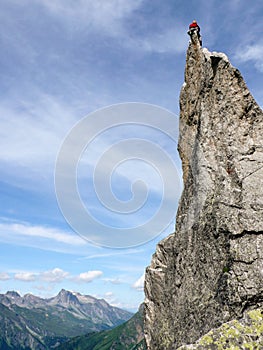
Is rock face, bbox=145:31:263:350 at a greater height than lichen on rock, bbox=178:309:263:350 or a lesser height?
greater

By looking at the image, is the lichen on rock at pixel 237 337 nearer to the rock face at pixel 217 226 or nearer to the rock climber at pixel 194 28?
the rock face at pixel 217 226

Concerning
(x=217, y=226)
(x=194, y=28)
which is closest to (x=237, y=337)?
(x=217, y=226)

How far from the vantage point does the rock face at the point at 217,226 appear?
858 inches

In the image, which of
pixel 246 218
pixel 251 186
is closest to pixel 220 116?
pixel 251 186

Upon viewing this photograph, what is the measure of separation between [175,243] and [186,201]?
165 inches

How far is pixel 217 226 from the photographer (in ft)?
78.1

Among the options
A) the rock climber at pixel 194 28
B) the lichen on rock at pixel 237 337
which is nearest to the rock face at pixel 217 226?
the lichen on rock at pixel 237 337

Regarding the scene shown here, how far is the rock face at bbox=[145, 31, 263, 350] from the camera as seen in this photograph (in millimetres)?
21797

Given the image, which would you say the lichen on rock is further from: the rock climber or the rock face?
the rock climber

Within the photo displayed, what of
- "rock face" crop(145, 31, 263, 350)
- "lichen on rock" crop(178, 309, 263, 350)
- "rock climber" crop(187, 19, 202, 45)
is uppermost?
"rock climber" crop(187, 19, 202, 45)

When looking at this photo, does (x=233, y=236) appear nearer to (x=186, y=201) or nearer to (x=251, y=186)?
(x=251, y=186)

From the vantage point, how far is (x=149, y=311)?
33.3 metres

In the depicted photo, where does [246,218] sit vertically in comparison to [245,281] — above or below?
above

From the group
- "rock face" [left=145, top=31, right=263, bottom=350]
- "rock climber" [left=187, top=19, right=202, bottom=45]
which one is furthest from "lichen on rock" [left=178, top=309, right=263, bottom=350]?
"rock climber" [left=187, top=19, right=202, bottom=45]
